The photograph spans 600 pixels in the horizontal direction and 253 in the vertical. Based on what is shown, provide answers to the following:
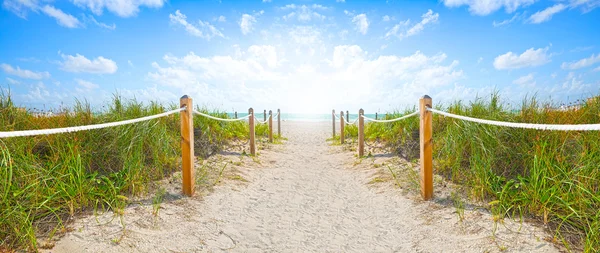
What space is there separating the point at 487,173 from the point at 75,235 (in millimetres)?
4237

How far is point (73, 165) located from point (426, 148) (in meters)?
3.99

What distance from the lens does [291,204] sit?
491 cm

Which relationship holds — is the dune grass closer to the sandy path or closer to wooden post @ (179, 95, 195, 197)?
the sandy path

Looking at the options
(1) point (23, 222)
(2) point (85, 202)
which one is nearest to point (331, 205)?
(2) point (85, 202)

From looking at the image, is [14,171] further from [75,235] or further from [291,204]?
[291,204]

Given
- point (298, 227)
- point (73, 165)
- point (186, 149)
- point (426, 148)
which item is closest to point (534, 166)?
point (426, 148)

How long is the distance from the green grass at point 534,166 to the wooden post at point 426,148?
457 millimetres

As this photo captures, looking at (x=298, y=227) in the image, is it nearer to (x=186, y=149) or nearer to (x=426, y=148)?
(x=186, y=149)

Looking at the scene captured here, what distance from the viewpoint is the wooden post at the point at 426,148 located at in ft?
14.9

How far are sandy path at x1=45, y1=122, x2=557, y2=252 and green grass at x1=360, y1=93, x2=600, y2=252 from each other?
27 centimetres

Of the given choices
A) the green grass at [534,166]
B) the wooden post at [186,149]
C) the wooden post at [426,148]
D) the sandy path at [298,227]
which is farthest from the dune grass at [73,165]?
the green grass at [534,166]

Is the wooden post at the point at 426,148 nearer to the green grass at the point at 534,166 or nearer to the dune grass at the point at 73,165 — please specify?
the green grass at the point at 534,166

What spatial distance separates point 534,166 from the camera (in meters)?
3.41

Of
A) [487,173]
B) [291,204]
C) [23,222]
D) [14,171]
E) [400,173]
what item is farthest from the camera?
[400,173]
